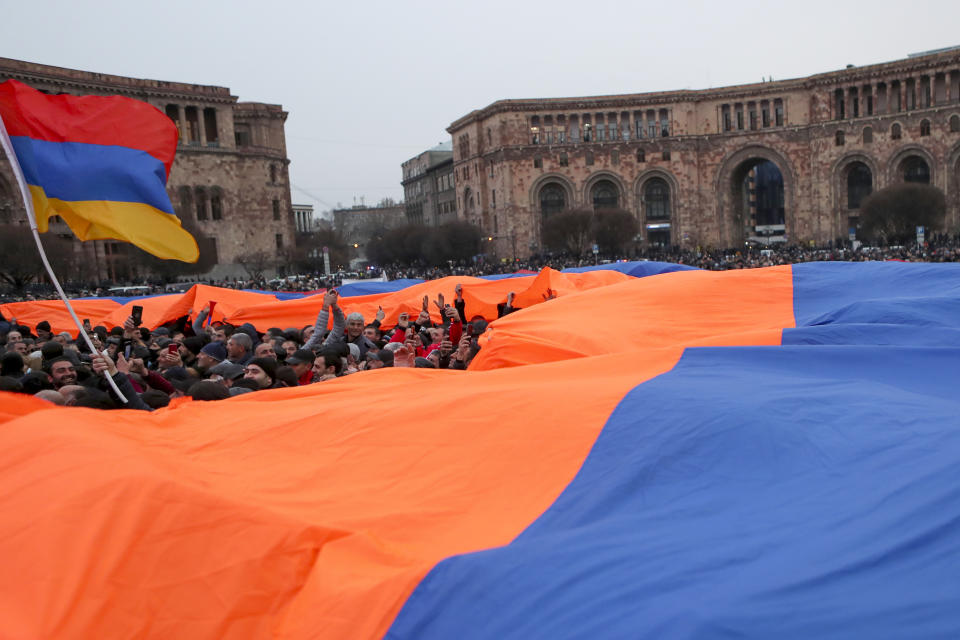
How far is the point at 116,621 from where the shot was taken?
2568mm

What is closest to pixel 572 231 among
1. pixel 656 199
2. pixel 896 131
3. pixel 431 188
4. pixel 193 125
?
pixel 656 199

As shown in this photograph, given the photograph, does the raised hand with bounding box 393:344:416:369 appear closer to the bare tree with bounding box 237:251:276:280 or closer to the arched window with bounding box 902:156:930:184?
the bare tree with bounding box 237:251:276:280

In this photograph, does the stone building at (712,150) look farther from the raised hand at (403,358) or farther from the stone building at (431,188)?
the raised hand at (403,358)

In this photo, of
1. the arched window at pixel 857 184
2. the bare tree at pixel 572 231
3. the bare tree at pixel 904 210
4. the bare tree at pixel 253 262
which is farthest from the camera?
the arched window at pixel 857 184

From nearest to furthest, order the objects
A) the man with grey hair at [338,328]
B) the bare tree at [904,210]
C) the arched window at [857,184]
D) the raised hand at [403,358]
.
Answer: the raised hand at [403,358]
the man with grey hair at [338,328]
the bare tree at [904,210]
the arched window at [857,184]

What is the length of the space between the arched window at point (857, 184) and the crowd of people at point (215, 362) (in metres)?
56.3

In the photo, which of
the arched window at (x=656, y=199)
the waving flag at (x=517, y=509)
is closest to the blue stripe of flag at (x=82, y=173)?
the waving flag at (x=517, y=509)

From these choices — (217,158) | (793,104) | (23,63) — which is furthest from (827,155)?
(23,63)

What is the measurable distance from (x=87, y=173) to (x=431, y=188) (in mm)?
84072

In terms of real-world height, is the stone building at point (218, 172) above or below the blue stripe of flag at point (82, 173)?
above

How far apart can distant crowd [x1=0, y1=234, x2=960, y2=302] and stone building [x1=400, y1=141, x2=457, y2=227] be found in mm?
21218

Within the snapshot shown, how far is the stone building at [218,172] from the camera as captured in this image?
166 feet

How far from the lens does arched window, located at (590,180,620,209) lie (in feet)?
205

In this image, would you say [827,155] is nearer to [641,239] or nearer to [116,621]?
[641,239]
